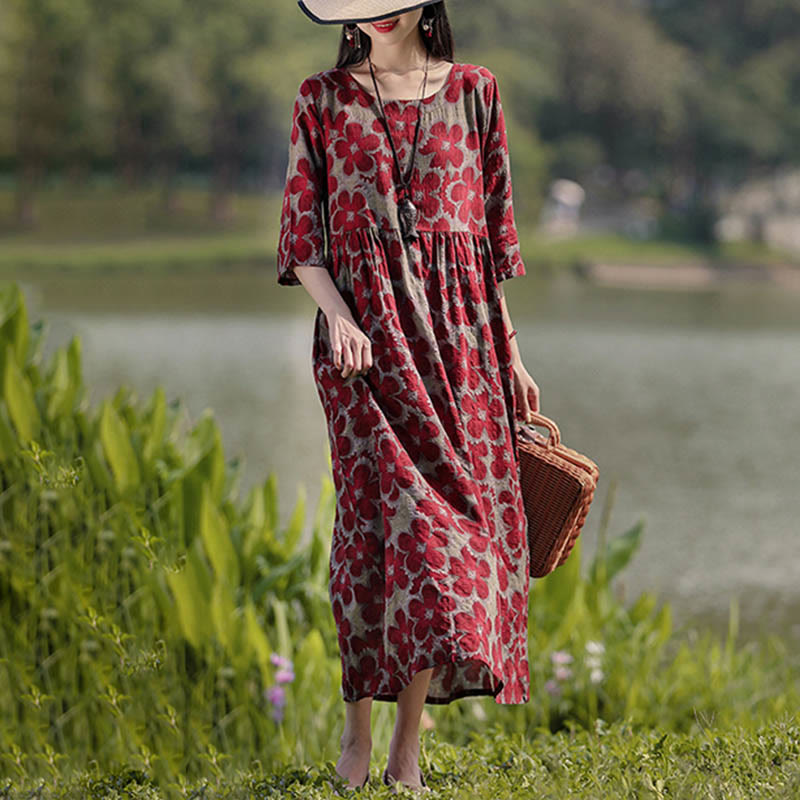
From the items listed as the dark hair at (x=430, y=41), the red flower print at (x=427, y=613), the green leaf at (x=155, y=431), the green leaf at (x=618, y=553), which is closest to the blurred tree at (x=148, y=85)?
the green leaf at (x=155, y=431)

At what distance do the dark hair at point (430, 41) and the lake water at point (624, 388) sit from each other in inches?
33.5

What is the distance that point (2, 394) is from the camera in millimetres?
1976

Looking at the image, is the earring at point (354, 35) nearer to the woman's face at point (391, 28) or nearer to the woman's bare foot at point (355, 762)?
the woman's face at point (391, 28)

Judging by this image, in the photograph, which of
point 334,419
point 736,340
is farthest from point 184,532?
point 736,340

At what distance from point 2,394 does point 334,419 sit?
872 mm

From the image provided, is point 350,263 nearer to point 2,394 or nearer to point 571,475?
point 571,475

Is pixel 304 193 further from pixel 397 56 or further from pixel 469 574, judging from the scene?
pixel 469 574

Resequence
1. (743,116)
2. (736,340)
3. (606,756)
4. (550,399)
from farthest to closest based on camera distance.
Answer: (743,116) → (736,340) → (550,399) → (606,756)

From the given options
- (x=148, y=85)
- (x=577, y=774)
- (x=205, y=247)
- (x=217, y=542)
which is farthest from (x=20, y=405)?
(x=148, y=85)

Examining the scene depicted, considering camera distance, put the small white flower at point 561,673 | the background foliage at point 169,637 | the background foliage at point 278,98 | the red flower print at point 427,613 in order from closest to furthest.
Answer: the red flower print at point 427,613 < the background foliage at point 169,637 < the small white flower at point 561,673 < the background foliage at point 278,98

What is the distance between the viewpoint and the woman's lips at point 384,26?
132 centimetres

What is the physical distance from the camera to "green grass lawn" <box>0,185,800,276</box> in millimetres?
12039

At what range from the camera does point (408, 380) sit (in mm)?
1286

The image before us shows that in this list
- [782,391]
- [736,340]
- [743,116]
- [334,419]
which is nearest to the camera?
[334,419]
